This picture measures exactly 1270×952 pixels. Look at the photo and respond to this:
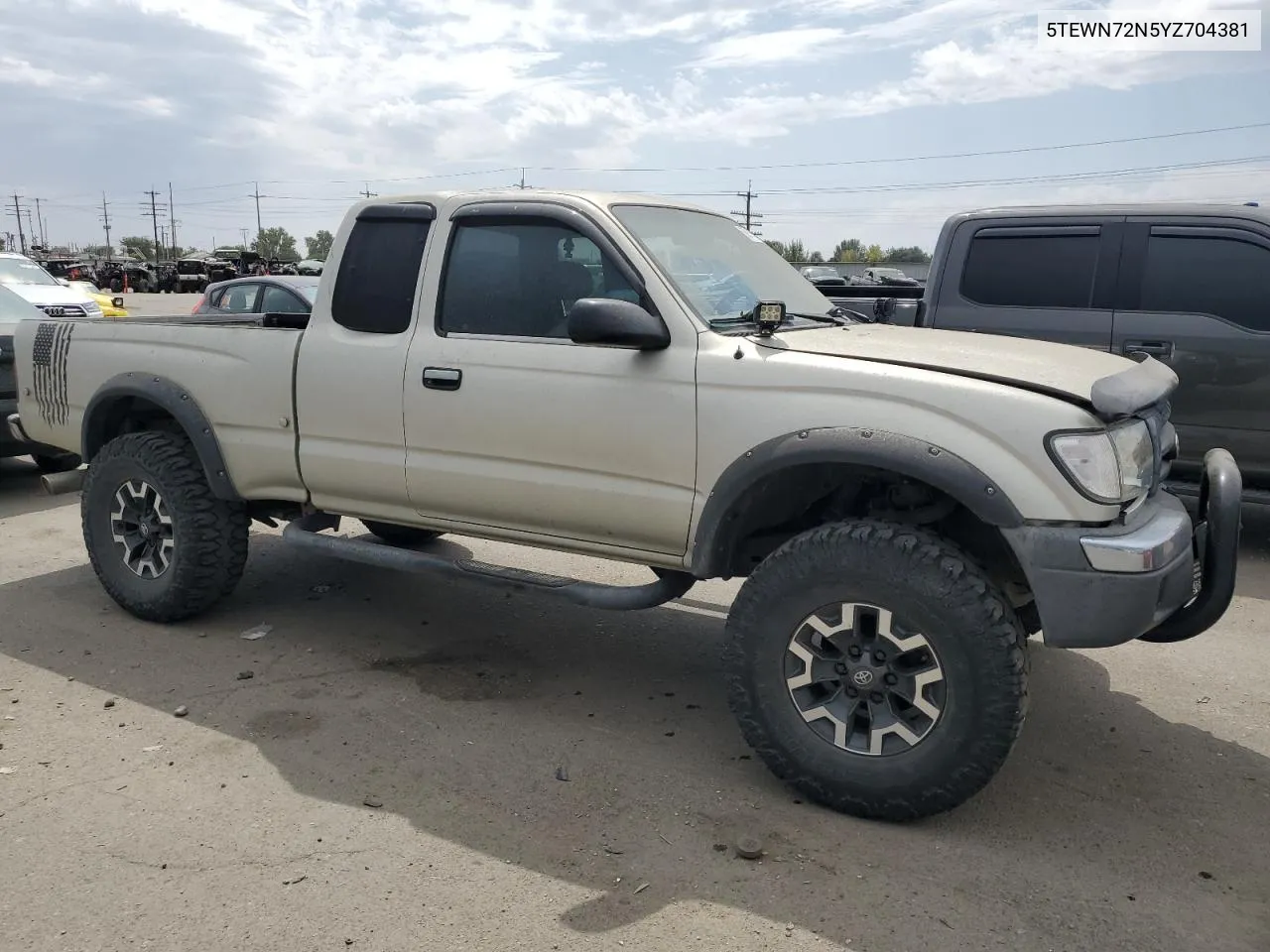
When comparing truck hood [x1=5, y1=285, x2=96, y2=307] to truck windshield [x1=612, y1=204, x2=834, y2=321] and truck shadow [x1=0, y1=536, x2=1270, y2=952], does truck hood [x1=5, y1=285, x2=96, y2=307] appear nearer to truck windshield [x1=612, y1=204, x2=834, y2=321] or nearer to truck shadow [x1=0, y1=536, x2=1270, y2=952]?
truck shadow [x1=0, y1=536, x2=1270, y2=952]

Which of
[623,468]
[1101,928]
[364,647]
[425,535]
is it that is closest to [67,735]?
[364,647]

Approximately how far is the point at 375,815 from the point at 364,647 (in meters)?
1.65

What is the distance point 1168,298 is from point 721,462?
4.26m

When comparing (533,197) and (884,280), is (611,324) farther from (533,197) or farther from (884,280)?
(884,280)

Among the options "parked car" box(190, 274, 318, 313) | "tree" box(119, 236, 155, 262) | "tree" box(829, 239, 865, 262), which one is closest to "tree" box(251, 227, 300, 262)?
"tree" box(119, 236, 155, 262)

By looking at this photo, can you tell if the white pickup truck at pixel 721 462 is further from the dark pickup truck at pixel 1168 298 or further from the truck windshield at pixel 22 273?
the truck windshield at pixel 22 273

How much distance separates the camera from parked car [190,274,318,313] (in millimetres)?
11188

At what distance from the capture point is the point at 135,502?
5.18 m

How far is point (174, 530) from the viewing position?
5008mm

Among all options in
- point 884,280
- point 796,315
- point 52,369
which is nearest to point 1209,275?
point 796,315

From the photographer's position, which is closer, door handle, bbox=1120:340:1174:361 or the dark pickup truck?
the dark pickup truck

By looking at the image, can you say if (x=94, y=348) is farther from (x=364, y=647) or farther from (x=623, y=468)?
(x=623, y=468)

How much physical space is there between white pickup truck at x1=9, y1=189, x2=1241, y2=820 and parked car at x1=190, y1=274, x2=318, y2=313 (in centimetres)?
620

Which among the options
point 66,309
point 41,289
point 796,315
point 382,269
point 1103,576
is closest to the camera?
point 1103,576
